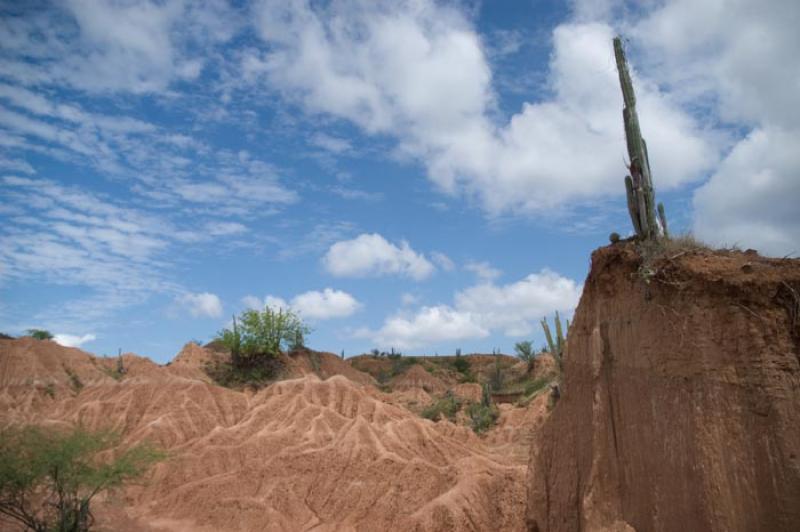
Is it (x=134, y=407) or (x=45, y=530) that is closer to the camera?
(x=45, y=530)

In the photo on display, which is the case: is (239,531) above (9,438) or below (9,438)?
below

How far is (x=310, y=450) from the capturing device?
28266 millimetres

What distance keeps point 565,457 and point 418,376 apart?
6239 centimetres

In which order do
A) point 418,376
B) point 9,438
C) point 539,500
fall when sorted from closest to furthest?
1. point 539,500
2. point 9,438
3. point 418,376

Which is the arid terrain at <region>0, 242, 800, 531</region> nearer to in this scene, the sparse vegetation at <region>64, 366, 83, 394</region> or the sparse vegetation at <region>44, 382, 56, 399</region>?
the sparse vegetation at <region>44, 382, 56, 399</region>

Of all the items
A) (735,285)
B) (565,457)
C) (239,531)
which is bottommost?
(239,531)

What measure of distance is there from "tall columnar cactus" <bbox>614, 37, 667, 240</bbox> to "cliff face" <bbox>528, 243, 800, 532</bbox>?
0.50 meters

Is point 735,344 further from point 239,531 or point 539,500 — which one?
point 239,531

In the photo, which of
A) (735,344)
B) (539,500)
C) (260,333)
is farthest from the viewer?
(260,333)

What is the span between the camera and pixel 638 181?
11500mm

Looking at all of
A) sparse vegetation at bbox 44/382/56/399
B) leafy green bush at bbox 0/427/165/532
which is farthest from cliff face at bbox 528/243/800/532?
sparse vegetation at bbox 44/382/56/399

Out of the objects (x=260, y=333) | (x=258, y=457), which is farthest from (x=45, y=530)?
(x=260, y=333)

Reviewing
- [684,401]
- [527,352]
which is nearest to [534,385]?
[527,352]

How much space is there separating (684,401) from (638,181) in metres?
4.09
